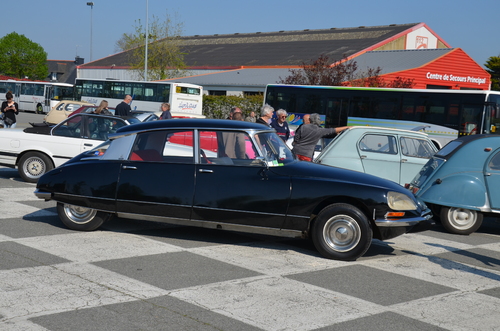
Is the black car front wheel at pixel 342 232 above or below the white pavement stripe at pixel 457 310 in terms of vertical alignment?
above

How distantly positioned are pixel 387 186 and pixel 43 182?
4502mm

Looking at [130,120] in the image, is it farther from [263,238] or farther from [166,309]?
[166,309]

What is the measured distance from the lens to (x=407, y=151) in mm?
10930

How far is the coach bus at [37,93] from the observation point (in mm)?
48459

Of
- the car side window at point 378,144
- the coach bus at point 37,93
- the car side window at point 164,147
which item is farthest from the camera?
the coach bus at point 37,93

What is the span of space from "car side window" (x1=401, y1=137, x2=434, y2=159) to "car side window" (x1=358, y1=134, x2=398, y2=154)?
205mm

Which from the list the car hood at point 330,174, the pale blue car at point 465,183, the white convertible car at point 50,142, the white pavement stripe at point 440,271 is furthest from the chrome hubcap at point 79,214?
the pale blue car at point 465,183

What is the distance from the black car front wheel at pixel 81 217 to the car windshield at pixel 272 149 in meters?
2.30

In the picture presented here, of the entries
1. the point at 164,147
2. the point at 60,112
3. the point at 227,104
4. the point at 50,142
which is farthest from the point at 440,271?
the point at 227,104

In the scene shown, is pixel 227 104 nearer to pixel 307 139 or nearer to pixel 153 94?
pixel 153 94

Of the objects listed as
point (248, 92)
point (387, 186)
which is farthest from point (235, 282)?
point (248, 92)

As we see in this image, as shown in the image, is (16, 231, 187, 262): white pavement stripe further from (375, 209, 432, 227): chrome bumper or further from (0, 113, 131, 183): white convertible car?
(0, 113, 131, 183): white convertible car

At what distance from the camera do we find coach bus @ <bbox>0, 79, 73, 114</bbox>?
1908 inches

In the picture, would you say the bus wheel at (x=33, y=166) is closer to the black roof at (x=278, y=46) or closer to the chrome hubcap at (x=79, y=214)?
the chrome hubcap at (x=79, y=214)
